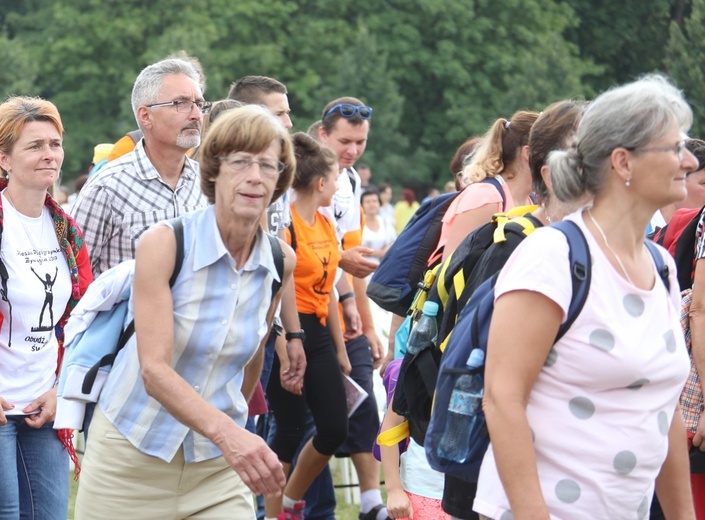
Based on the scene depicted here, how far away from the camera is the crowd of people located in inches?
124

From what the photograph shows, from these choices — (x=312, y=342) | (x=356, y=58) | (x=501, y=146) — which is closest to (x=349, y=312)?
(x=312, y=342)

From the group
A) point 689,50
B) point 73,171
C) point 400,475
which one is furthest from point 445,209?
point 73,171

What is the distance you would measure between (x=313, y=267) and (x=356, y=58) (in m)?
34.3

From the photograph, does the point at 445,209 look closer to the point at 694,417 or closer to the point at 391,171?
the point at 694,417

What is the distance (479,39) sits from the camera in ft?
153

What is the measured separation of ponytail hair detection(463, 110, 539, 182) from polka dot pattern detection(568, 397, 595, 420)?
2.01 m

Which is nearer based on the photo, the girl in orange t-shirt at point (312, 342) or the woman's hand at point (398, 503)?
the woman's hand at point (398, 503)

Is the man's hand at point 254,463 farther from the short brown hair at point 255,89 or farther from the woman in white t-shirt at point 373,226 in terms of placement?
the woman in white t-shirt at point 373,226

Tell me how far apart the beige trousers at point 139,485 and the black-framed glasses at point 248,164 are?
35.5 inches

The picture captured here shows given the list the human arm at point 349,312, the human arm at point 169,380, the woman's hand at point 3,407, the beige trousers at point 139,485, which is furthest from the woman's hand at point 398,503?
the human arm at point 349,312

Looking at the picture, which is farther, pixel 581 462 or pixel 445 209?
pixel 445 209

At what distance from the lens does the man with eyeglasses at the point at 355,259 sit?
298 inches

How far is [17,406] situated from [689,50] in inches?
1483

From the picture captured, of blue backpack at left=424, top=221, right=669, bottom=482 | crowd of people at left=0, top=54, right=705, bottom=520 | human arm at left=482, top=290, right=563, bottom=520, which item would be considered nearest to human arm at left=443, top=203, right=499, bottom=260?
crowd of people at left=0, top=54, right=705, bottom=520
